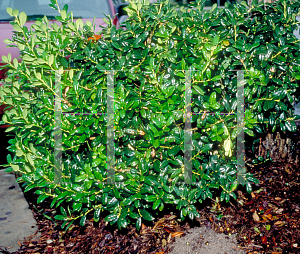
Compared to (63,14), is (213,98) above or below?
below

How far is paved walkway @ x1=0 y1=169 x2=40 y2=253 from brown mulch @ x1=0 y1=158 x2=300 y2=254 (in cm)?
8

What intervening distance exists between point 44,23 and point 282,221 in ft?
9.25

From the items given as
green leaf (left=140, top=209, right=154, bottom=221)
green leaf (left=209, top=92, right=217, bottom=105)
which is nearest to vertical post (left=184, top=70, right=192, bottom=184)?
green leaf (left=209, top=92, right=217, bottom=105)

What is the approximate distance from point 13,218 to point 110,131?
5.81 ft

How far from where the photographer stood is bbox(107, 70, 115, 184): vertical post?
1.95m

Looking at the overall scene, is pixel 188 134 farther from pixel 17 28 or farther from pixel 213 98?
pixel 17 28

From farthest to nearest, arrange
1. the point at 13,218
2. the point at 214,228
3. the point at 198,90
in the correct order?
the point at 13,218 → the point at 214,228 → the point at 198,90

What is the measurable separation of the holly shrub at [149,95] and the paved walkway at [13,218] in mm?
823

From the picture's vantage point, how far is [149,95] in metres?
2.04

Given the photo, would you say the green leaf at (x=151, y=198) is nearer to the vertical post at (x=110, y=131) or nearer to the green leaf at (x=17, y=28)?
the vertical post at (x=110, y=131)

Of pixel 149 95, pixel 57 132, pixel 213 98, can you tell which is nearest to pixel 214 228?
pixel 213 98

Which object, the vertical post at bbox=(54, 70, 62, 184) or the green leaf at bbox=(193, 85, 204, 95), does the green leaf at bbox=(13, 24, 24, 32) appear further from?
the green leaf at bbox=(193, 85, 204, 95)

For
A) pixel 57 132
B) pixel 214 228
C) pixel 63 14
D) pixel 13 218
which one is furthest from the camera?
pixel 13 218

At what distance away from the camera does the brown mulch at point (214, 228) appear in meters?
2.34
